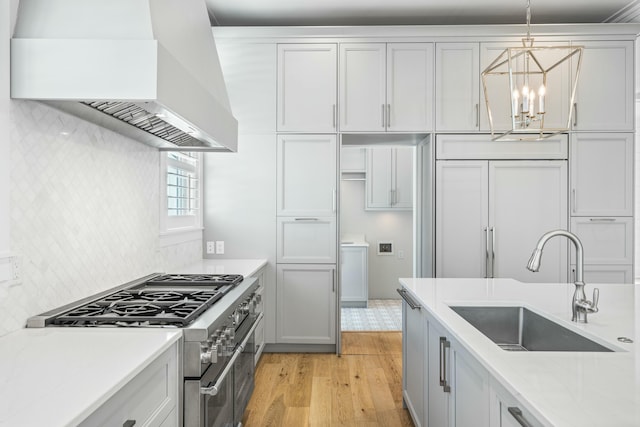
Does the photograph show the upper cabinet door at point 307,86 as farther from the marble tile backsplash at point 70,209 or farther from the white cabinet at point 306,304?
the marble tile backsplash at point 70,209

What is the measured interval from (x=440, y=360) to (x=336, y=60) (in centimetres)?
274

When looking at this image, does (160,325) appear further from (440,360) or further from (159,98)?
(440,360)

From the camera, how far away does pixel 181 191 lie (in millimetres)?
3354

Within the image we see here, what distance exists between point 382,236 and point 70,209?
14.7ft

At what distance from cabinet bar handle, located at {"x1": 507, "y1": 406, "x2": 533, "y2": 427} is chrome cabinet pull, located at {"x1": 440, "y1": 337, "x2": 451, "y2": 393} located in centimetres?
62

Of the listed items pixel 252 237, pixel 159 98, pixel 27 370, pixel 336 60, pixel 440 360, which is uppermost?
pixel 336 60

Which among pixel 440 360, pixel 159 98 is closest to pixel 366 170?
pixel 440 360

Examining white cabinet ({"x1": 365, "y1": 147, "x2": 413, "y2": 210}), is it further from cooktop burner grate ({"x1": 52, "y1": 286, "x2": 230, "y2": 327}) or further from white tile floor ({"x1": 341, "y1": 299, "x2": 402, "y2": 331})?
cooktop burner grate ({"x1": 52, "y1": 286, "x2": 230, "y2": 327})

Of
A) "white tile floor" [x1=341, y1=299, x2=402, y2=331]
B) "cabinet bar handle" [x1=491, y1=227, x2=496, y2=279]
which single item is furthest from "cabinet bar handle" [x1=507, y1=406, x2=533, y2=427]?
"white tile floor" [x1=341, y1=299, x2=402, y2=331]

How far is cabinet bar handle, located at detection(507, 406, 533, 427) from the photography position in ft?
3.23

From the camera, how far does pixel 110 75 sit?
4.52ft

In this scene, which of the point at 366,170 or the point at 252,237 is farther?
the point at 366,170

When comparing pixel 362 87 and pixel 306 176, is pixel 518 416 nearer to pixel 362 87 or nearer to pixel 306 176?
pixel 306 176

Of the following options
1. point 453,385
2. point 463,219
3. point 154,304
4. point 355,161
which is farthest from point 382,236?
point 154,304
